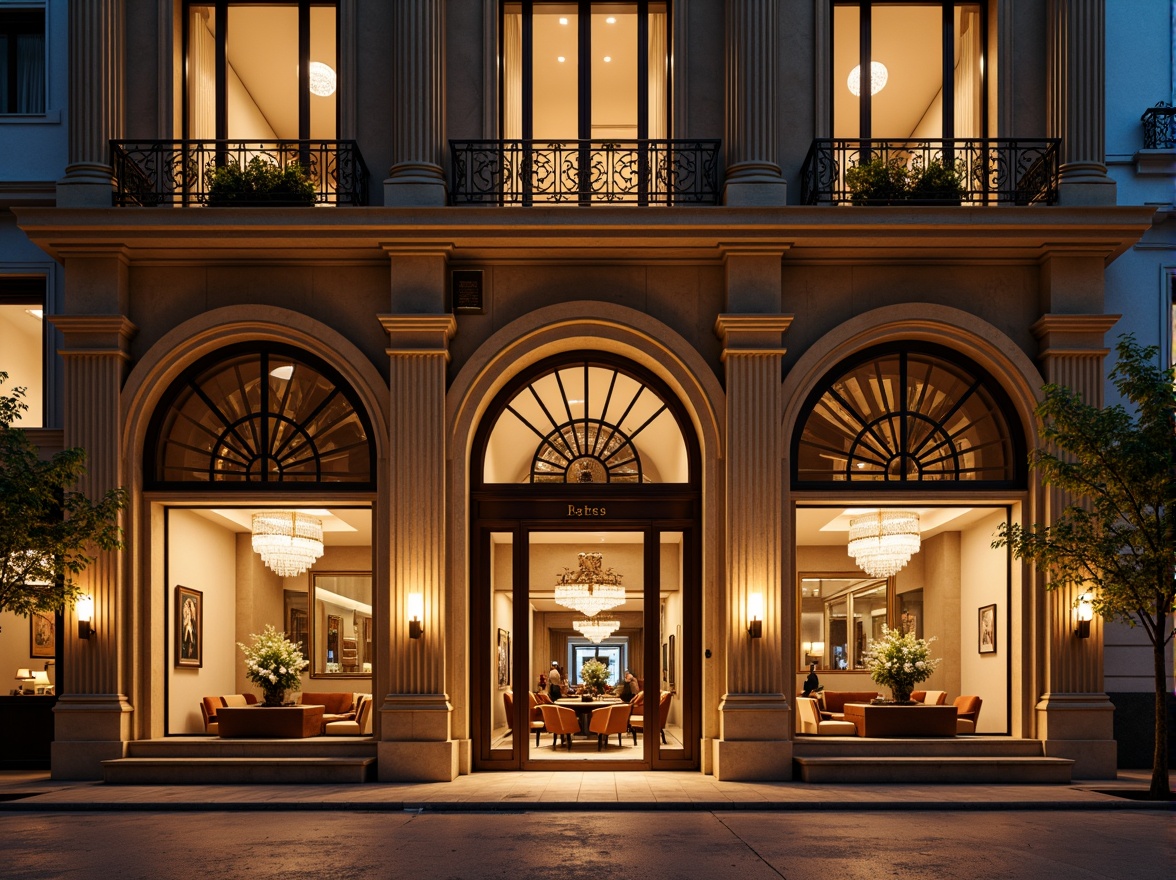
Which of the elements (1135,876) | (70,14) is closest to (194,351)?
(70,14)

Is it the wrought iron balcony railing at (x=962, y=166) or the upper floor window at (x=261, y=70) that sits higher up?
the upper floor window at (x=261, y=70)

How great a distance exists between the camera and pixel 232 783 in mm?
14094

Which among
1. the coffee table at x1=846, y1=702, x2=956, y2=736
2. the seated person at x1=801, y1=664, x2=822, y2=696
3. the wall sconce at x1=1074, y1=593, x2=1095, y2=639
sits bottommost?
the seated person at x1=801, y1=664, x2=822, y2=696

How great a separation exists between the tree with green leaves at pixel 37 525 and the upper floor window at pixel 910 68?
1062 centimetres

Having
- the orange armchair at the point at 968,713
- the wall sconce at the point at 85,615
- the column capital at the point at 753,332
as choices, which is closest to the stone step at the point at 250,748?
the wall sconce at the point at 85,615

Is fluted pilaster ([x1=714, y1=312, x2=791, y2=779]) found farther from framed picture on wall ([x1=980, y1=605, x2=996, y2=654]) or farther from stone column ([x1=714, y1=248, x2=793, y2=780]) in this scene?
framed picture on wall ([x1=980, y1=605, x2=996, y2=654])

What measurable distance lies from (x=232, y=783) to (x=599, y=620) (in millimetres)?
7784

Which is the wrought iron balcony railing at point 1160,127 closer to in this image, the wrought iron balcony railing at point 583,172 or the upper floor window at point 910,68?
the upper floor window at point 910,68

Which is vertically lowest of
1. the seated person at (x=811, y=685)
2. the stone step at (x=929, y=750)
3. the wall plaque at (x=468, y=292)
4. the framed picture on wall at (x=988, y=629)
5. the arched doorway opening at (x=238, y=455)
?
the seated person at (x=811, y=685)

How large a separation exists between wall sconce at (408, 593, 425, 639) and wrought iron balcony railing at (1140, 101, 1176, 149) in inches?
453

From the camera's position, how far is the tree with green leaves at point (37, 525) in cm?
1282

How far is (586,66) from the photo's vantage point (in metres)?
16.2

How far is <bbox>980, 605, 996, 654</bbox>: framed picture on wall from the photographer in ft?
56.5

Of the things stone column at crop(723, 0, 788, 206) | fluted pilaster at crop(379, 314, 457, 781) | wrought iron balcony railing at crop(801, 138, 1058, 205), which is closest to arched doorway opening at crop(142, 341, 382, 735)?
fluted pilaster at crop(379, 314, 457, 781)
